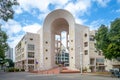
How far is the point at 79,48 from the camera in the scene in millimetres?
68125

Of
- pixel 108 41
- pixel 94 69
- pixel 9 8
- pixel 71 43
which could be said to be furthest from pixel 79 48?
pixel 9 8

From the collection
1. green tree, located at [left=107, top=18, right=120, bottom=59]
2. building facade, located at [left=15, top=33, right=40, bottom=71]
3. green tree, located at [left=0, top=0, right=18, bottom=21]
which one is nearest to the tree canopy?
green tree, located at [left=107, top=18, right=120, bottom=59]

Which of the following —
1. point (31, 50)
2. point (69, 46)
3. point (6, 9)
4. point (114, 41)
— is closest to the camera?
point (6, 9)

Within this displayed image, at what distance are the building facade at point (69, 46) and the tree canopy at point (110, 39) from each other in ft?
73.3

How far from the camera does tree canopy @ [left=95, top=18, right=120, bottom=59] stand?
38719mm

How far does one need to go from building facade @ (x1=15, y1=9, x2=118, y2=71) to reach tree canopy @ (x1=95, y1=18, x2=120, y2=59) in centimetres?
2233

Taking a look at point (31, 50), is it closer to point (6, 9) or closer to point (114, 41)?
point (114, 41)

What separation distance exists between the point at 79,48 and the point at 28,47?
18.9 metres

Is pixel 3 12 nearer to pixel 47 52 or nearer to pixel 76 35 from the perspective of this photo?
pixel 76 35

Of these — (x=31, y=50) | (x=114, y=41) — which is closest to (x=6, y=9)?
(x=114, y=41)

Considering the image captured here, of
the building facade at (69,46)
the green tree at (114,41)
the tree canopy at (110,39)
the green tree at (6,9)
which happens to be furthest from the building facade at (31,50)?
the green tree at (6,9)

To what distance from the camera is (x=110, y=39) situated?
130ft

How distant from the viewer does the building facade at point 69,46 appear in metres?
68.0

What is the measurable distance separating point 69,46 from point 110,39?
3164 centimetres
